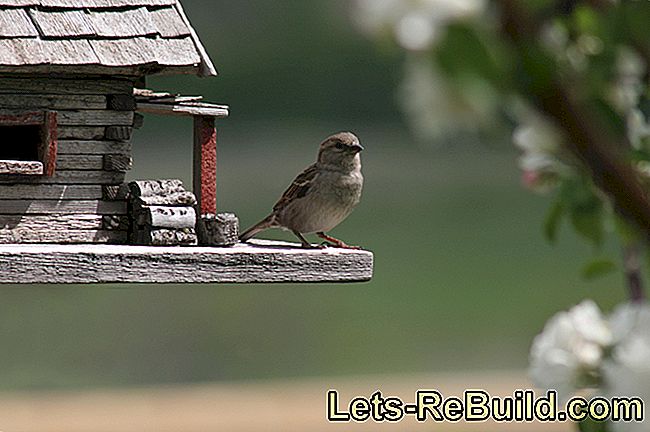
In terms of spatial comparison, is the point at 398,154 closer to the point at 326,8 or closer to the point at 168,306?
the point at 168,306

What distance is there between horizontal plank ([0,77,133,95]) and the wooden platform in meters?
0.21

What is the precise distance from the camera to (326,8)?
408 mm

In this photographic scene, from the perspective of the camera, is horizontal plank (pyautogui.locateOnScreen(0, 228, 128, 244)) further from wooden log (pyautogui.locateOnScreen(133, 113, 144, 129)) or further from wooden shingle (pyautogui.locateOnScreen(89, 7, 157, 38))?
wooden shingle (pyautogui.locateOnScreen(89, 7, 157, 38))

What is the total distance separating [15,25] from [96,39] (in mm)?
107

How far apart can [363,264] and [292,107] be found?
45.0ft

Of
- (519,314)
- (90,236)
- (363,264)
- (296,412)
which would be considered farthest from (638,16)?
(519,314)

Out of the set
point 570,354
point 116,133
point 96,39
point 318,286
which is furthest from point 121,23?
point 318,286

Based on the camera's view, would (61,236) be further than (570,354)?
Yes

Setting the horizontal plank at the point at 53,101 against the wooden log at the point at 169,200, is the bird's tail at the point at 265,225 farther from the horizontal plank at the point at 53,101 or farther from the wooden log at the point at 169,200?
the horizontal plank at the point at 53,101

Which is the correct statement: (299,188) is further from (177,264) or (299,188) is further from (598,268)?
(598,268)

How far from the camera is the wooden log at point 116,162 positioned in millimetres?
1765

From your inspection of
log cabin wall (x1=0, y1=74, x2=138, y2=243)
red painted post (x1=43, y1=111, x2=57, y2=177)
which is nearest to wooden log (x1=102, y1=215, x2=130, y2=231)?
log cabin wall (x1=0, y1=74, x2=138, y2=243)

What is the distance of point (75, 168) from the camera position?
1.75 metres

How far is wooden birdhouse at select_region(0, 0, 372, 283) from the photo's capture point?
64.4 inches
